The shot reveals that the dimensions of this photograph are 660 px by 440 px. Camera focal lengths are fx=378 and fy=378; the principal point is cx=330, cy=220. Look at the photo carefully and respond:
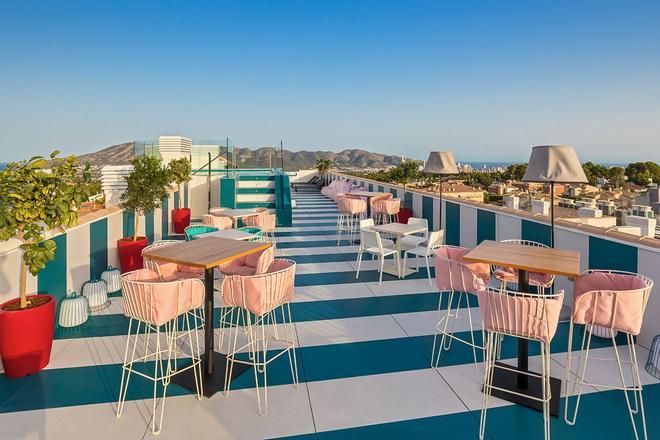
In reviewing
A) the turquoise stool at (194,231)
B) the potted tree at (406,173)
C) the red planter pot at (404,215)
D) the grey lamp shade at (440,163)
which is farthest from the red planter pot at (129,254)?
the potted tree at (406,173)

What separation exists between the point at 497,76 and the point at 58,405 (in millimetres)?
23067

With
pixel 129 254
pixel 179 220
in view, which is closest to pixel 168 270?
pixel 129 254

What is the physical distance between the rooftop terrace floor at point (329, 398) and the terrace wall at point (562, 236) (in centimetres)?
66

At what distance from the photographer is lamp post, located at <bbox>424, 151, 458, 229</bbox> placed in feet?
19.0

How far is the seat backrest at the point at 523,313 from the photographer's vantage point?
2078 mm

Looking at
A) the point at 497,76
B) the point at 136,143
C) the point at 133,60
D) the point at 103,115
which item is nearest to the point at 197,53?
the point at 133,60

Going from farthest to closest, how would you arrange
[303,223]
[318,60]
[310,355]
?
[318,60] < [303,223] < [310,355]

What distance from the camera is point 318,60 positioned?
19.1 meters

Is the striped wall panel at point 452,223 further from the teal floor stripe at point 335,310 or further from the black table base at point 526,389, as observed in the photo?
the black table base at point 526,389

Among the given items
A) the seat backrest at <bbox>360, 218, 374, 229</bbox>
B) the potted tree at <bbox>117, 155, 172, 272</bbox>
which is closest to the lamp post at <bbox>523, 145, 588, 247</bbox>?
the seat backrest at <bbox>360, 218, 374, 229</bbox>

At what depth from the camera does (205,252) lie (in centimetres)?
290

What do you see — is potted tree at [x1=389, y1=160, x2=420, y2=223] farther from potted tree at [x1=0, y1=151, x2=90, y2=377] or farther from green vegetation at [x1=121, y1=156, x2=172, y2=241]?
potted tree at [x1=0, y1=151, x2=90, y2=377]

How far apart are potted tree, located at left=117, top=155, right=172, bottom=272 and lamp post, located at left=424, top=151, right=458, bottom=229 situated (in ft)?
13.4

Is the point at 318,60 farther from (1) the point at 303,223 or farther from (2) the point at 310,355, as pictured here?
(2) the point at 310,355
